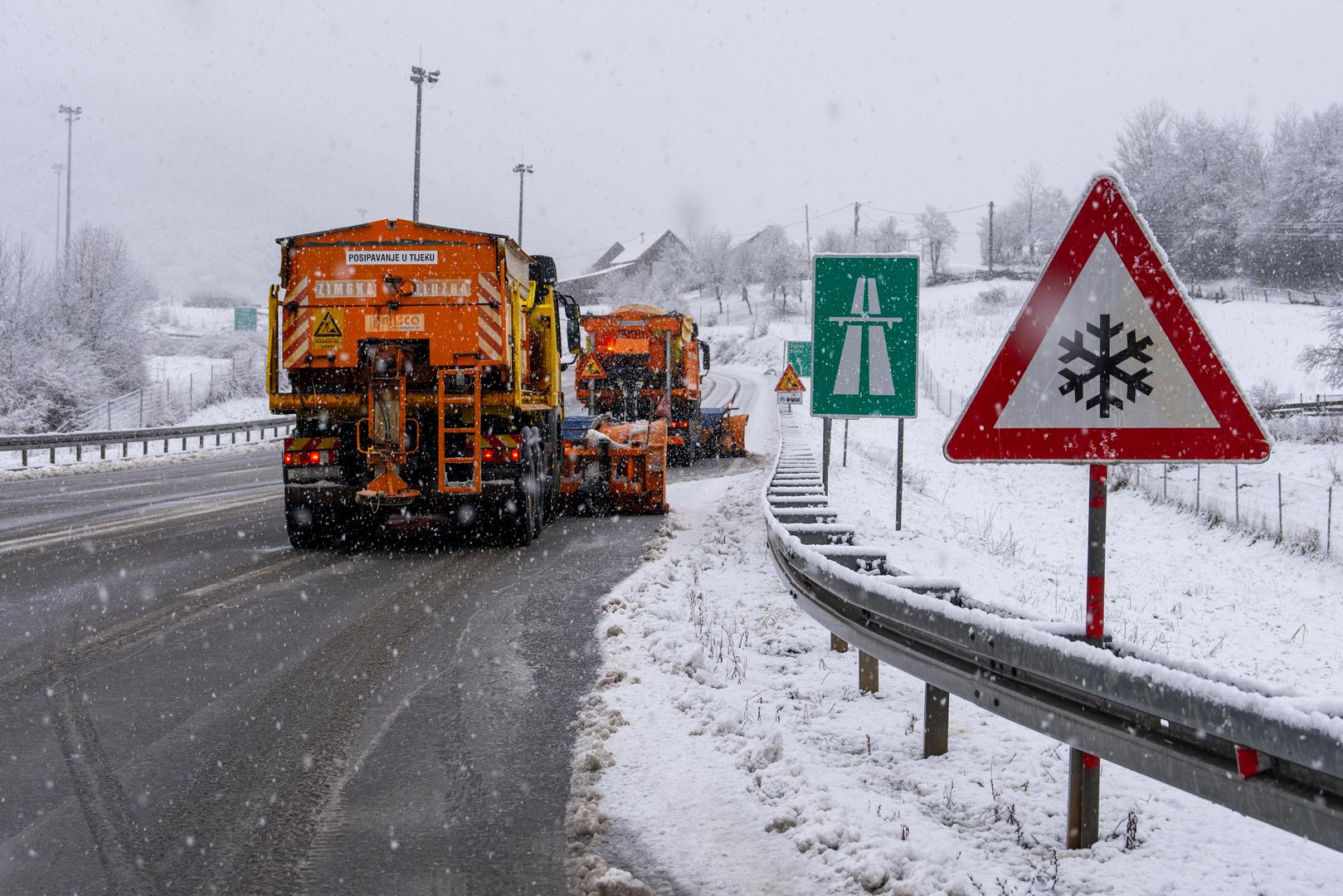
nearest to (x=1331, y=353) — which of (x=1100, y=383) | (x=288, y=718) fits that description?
(x=1100, y=383)

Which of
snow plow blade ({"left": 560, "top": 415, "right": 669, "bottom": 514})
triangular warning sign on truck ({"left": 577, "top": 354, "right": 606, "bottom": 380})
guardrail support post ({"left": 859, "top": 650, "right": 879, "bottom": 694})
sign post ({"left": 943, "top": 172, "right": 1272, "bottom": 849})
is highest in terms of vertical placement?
triangular warning sign on truck ({"left": 577, "top": 354, "right": 606, "bottom": 380})

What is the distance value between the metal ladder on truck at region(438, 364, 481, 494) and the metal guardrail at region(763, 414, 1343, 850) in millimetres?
6684

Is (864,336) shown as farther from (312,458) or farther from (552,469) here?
(552,469)


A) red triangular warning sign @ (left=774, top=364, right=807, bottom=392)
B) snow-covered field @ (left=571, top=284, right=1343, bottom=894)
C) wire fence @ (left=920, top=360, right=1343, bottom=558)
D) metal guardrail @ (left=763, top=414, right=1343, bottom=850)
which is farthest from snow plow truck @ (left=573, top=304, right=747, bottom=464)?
metal guardrail @ (left=763, top=414, right=1343, bottom=850)

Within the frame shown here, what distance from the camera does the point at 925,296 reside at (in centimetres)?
8731

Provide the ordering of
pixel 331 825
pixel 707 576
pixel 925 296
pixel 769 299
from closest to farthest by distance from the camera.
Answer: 1. pixel 331 825
2. pixel 707 576
3. pixel 925 296
4. pixel 769 299

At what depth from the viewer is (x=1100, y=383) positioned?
345 cm

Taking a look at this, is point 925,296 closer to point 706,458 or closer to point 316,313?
point 706,458

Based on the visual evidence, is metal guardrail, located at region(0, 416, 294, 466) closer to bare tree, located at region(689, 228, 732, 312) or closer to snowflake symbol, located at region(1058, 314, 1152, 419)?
snowflake symbol, located at region(1058, 314, 1152, 419)

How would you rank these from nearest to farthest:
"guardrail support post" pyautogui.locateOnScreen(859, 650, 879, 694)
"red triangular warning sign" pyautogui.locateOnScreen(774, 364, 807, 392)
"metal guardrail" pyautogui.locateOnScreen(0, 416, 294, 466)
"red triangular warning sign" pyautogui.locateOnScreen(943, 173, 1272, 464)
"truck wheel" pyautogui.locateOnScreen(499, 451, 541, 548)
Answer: "red triangular warning sign" pyautogui.locateOnScreen(943, 173, 1272, 464) → "guardrail support post" pyautogui.locateOnScreen(859, 650, 879, 694) → "truck wheel" pyautogui.locateOnScreen(499, 451, 541, 548) → "red triangular warning sign" pyautogui.locateOnScreen(774, 364, 807, 392) → "metal guardrail" pyautogui.locateOnScreen(0, 416, 294, 466)

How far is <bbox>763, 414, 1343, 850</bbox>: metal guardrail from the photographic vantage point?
224 centimetres

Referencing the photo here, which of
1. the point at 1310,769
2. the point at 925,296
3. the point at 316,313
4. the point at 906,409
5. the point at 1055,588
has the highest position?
the point at 925,296

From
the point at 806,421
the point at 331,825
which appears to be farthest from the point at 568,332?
Answer: the point at 806,421

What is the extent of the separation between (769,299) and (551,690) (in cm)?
10519
